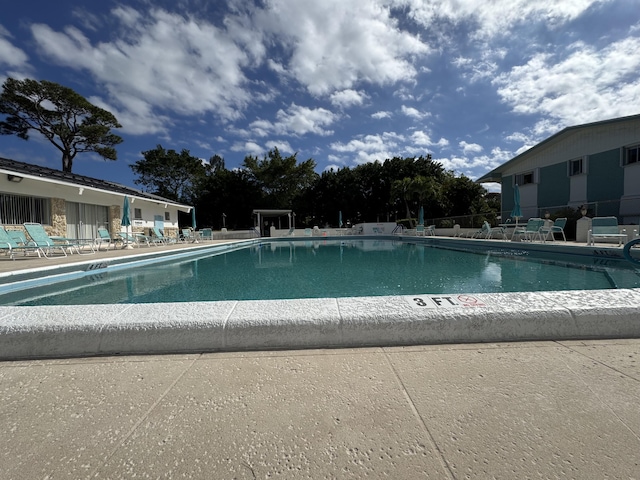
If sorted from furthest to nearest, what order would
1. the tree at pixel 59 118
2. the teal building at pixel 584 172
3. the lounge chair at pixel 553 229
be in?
1. the tree at pixel 59 118
2. the teal building at pixel 584 172
3. the lounge chair at pixel 553 229

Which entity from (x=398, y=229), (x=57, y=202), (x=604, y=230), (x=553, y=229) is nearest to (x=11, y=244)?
(x=57, y=202)

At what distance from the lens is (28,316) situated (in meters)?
2.16

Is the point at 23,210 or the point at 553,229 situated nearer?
the point at 23,210

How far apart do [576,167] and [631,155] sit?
227cm

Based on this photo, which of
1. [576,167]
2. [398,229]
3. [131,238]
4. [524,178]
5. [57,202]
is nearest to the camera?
[57,202]

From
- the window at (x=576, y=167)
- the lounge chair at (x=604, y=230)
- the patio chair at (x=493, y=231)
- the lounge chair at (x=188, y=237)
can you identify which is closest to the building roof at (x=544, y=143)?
the window at (x=576, y=167)

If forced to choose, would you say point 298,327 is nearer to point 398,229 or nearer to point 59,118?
point 398,229

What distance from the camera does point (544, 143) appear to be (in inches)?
A: 621

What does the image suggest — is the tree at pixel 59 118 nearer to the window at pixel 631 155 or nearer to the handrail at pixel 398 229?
the handrail at pixel 398 229

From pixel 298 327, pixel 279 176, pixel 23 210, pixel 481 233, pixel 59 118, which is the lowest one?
pixel 298 327

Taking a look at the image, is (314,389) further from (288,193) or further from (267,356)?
(288,193)

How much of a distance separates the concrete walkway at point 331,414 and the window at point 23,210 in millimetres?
12359

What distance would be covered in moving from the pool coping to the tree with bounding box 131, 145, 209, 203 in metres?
35.5

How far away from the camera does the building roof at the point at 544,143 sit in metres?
12.9
